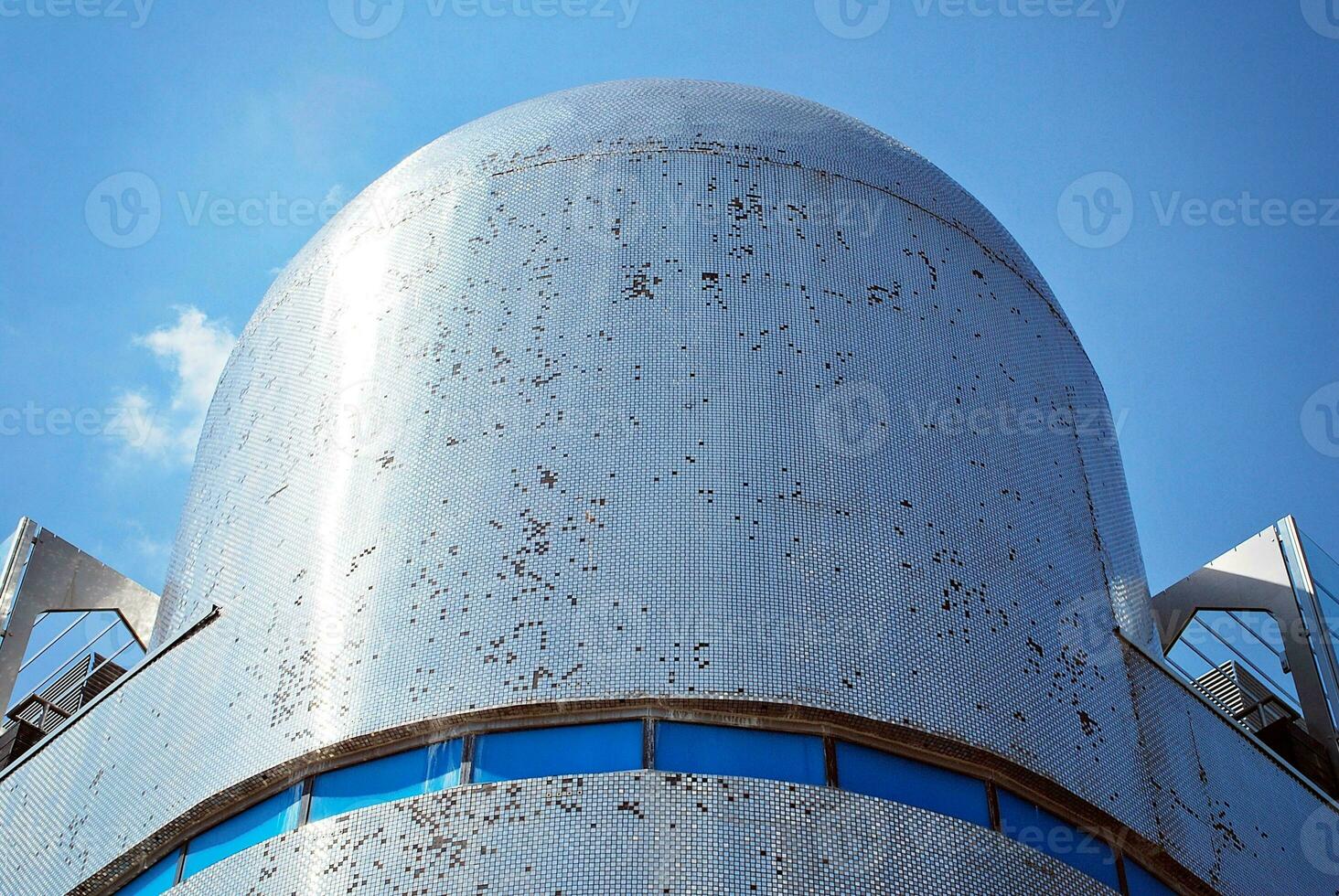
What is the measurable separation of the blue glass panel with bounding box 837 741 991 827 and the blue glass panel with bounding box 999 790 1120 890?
0.28 meters

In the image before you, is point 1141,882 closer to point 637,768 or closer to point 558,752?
point 637,768

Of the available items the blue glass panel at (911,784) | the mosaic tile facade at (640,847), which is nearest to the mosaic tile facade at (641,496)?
the mosaic tile facade at (640,847)

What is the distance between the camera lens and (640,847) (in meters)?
11.8

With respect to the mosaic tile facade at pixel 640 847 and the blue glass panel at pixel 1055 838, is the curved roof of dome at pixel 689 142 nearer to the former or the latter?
the blue glass panel at pixel 1055 838

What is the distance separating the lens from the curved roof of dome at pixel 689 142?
59.9 feet

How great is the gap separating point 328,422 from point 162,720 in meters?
3.72

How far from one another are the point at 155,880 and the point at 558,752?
4.30 metres

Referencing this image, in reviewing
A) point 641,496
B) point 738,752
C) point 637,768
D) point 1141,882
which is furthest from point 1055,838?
point 641,496

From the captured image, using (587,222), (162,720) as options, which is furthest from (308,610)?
(587,222)

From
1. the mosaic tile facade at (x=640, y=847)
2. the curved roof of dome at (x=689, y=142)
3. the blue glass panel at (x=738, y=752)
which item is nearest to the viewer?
the mosaic tile facade at (x=640, y=847)

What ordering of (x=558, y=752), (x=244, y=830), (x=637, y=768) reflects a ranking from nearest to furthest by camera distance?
(x=637, y=768) → (x=558, y=752) → (x=244, y=830)

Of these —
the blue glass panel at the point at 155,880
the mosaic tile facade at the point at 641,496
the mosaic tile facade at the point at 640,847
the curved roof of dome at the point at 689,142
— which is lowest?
the mosaic tile facade at the point at 640,847

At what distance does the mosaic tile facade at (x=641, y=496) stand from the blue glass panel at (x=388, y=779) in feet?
1.02

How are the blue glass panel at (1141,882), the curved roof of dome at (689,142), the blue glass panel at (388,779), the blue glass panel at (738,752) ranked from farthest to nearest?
1. the curved roof of dome at (689,142)
2. the blue glass panel at (1141,882)
3. the blue glass panel at (388,779)
4. the blue glass panel at (738,752)
